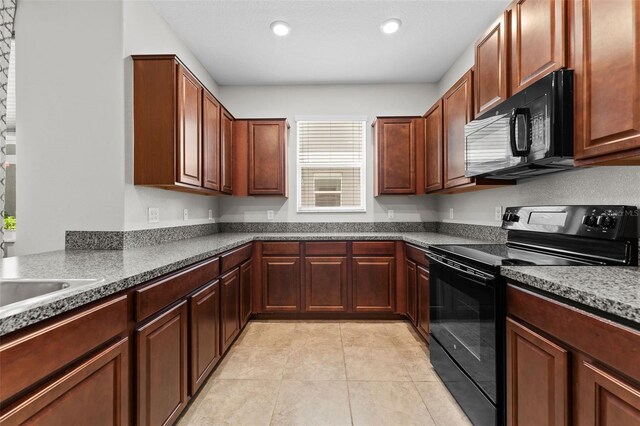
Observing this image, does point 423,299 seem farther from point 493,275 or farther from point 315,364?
point 493,275

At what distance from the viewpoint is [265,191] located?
3.52 meters

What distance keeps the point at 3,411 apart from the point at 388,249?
2.86 meters

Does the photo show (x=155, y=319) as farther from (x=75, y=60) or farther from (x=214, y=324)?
(x=75, y=60)

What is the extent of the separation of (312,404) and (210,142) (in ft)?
7.50

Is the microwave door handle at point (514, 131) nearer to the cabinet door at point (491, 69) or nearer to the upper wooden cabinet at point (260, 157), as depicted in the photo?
the cabinet door at point (491, 69)

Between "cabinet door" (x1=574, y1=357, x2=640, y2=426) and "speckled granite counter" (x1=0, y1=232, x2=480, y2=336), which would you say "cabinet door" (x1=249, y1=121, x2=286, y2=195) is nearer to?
"speckled granite counter" (x1=0, y1=232, x2=480, y2=336)

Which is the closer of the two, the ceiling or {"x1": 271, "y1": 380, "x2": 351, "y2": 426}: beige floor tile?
{"x1": 271, "y1": 380, "x2": 351, "y2": 426}: beige floor tile

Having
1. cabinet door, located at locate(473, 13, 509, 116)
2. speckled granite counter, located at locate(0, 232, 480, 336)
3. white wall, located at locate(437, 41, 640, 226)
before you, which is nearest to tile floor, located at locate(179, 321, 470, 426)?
speckled granite counter, located at locate(0, 232, 480, 336)

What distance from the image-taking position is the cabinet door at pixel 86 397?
0.81 meters

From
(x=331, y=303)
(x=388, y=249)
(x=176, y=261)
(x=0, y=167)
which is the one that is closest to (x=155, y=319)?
(x=176, y=261)

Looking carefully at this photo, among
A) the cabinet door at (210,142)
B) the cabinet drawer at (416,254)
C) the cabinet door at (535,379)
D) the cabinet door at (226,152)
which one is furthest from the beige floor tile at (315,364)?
the cabinet door at (226,152)

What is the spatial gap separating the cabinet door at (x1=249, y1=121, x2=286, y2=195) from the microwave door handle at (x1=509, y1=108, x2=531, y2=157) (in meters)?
2.40

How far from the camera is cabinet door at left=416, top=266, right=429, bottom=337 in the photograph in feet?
8.34

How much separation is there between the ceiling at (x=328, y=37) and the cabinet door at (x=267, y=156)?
67 cm
